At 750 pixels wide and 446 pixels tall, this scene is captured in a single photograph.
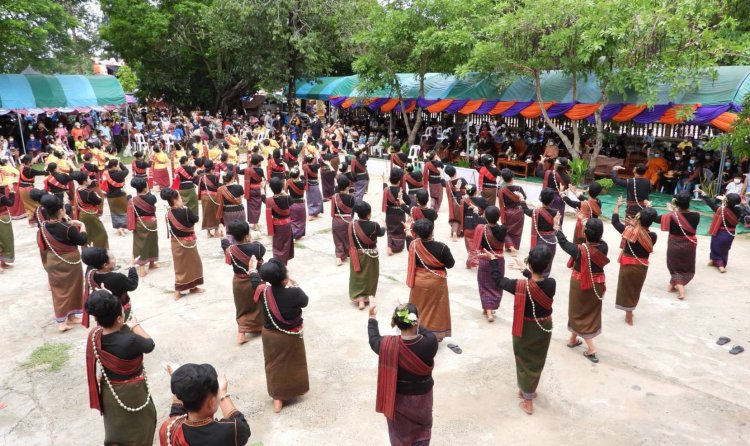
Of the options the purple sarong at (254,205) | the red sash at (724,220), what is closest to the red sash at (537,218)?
the red sash at (724,220)

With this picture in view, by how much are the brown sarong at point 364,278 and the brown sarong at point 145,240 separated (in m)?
3.39

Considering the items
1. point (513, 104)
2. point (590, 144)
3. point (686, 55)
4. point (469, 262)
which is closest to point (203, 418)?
point (469, 262)

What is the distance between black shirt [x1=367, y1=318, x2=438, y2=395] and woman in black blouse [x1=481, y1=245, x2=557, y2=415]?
136 centimetres

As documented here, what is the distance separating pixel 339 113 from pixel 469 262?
19027mm

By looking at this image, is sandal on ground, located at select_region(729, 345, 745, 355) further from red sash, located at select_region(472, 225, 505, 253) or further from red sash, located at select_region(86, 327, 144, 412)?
red sash, located at select_region(86, 327, 144, 412)

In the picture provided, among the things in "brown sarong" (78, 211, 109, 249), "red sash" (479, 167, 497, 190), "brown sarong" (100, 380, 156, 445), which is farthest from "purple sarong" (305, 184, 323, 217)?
"brown sarong" (100, 380, 156, 445)

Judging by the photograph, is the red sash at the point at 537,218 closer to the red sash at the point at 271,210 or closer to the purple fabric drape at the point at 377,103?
the red sash at the point at 271,210

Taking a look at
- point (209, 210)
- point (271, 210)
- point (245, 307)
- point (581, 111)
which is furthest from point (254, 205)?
point (581, 111)

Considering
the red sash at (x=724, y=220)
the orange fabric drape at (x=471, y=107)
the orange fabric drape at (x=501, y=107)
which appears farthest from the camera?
the orange fabric drape at (x=471, y=107)

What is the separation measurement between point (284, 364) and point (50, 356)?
10.0 feet

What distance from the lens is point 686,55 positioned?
10711mm

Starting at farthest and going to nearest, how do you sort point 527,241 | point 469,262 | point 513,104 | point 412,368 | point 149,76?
point 149,76
point 513,104
point 527,241
point 469,262
point 412,368

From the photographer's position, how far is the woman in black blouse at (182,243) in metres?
7.65

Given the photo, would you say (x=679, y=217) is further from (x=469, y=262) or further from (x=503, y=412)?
(x=503, y=412)
